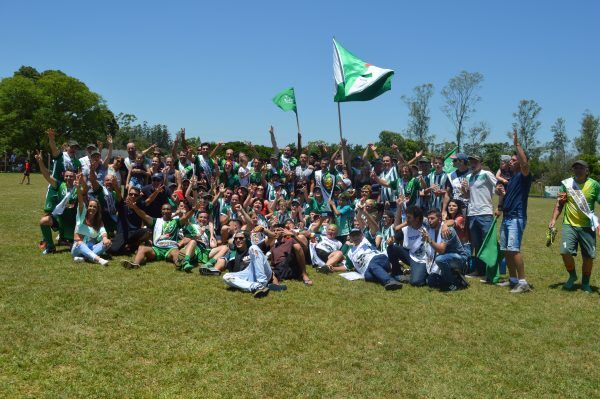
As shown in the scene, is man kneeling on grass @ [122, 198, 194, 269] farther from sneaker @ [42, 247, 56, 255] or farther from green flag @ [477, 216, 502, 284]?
green flag @ [477, 216, 502, 284]

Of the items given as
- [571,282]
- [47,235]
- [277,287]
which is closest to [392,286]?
[277,287]

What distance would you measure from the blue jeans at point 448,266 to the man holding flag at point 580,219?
188 centimetres

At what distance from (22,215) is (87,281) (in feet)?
28.3

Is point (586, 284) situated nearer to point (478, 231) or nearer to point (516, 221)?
point (516, 221)

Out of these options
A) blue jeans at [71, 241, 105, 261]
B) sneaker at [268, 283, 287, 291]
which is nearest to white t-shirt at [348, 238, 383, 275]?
sneaker at [268, 283, 287, 291]

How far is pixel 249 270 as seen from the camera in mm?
7754

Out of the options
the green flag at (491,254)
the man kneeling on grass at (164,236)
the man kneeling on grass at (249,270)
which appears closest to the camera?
the man kneeling on grass at (249,270)

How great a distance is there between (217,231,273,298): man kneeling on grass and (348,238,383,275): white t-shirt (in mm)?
1746

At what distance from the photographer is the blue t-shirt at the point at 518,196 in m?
7.90

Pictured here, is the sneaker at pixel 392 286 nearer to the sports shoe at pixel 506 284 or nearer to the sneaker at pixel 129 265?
the sports shoe at pixel 506 284

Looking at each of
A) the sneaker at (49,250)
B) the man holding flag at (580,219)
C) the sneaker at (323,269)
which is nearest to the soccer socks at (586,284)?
the man holding flag at (580,219)

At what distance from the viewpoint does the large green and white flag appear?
1105 centimetres

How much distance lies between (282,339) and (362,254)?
354cm

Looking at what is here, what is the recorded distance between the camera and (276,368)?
483cm
